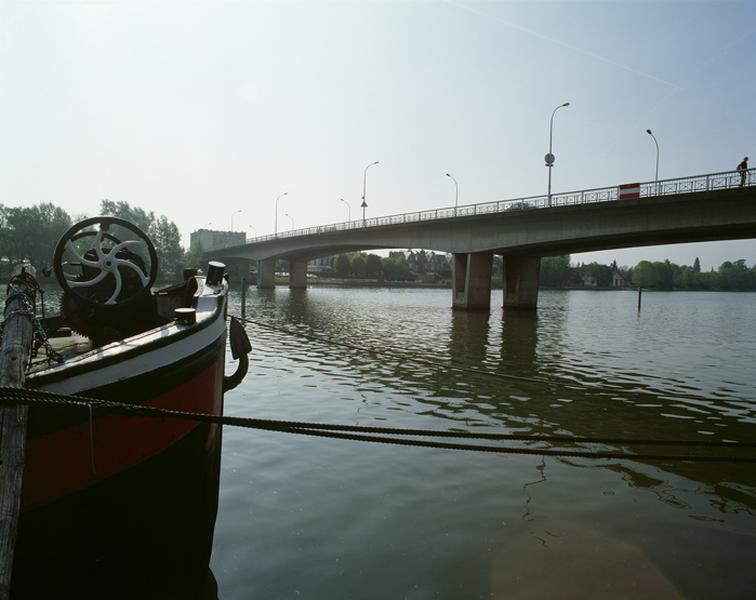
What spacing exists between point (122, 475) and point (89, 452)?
0.33m

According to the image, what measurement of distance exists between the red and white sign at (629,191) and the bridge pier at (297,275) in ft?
162

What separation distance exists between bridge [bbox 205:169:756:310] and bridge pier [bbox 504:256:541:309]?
79 mm

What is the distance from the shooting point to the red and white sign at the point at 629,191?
2803cm

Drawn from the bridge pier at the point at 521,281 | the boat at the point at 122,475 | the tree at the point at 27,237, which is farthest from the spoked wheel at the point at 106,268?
the tree at the point at 27,237

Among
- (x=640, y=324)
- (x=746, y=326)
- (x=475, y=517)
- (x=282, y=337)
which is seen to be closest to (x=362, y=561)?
(x=475, y=517)

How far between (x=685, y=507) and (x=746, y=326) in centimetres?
3050

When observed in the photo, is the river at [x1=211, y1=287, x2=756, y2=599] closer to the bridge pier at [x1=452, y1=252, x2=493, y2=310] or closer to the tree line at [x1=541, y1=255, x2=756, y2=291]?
the bridge pier at [x1=452, y1=252, x2=493, y2=310]

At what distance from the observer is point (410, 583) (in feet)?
12.3

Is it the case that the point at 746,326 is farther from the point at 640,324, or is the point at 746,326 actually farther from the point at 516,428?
the point at 516,428

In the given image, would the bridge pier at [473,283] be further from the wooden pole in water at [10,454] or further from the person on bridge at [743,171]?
the wooden pole in water at [10,454]

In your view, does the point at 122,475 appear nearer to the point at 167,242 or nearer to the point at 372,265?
the point at 167,242

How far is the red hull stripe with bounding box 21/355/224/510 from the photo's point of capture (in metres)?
2.76

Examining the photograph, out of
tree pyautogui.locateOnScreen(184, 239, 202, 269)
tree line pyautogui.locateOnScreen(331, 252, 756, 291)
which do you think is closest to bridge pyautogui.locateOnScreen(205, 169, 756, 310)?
tree pyautogui.locateOnScreen(184, 239, 202, 269)

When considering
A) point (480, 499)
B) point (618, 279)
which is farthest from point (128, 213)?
point (618, 279)
